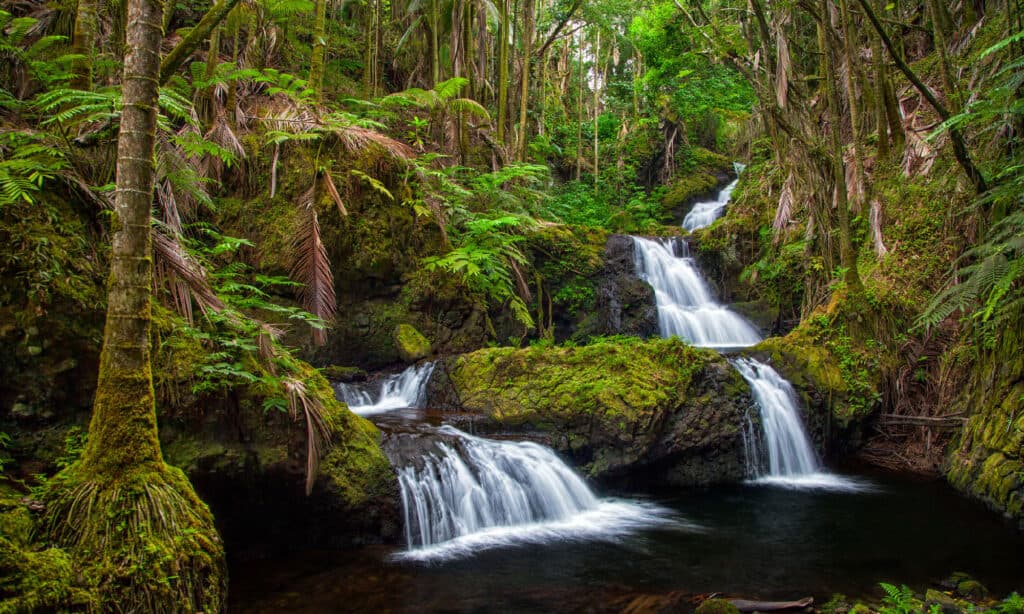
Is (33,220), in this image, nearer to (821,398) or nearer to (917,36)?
(821,398)

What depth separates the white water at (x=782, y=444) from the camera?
30.9 ft

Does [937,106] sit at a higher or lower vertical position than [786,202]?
lower

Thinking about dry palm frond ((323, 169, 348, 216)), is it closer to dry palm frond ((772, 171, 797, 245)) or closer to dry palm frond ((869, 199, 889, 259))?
dry palm frond ((772, 171, 797, 245))

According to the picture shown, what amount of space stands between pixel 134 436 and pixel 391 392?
22.3 feet

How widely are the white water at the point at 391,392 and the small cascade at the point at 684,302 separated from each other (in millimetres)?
5849

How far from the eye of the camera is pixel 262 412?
19.2 ft

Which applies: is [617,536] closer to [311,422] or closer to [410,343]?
[311,422]

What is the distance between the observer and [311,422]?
5930mm

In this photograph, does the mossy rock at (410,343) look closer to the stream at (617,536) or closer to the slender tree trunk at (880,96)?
the stream at (617,536)

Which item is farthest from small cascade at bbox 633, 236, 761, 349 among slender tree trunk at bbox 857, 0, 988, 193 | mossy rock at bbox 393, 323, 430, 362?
slender tree trunk at bbox 857, 0, 988, 193

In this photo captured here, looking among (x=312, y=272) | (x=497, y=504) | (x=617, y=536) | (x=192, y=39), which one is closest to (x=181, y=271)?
(x=192, y=39)

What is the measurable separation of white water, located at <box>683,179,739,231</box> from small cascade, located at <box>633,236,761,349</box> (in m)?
3.22

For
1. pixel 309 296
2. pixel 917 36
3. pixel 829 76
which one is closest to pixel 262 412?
pixel 309 296

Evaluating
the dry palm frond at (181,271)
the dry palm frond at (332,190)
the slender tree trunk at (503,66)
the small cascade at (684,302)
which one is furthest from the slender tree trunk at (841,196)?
the dry palm frond at (181,271)
